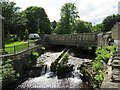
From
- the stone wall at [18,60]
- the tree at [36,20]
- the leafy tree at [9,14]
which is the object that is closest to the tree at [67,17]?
the tree at [36,20]

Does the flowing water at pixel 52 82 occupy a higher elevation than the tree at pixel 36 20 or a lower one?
lower

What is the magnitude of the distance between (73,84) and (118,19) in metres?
31.2

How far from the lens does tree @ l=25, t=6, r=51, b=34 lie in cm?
3319

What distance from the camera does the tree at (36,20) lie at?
109ft

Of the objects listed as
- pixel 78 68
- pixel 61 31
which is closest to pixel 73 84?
pixel 78 68

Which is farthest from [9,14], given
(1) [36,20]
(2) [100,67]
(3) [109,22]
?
(3) [109,22]

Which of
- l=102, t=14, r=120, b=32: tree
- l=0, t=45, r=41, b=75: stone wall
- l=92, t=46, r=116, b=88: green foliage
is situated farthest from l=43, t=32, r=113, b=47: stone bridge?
l=102, t=14, r=120, b=32: tree

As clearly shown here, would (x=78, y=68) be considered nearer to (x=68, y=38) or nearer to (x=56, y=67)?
(x=56, y=67)

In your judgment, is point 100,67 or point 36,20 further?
point 36,20

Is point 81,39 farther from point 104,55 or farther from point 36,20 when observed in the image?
point 36,20

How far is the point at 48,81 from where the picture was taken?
8.52 m

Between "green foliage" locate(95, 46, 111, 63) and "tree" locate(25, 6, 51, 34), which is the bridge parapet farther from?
"tree" locate(25, 6, 51, 34)

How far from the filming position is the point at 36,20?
33469 mm

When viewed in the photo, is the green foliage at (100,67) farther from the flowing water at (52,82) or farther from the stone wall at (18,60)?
the stone wall at (18,60)
